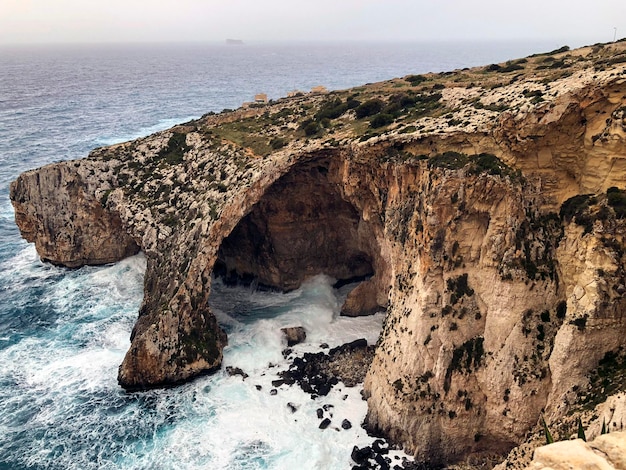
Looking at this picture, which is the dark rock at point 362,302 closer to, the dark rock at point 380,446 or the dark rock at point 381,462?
the dark rock at point 380,446

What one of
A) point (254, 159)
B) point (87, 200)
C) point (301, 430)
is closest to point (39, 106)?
point (87, 200)

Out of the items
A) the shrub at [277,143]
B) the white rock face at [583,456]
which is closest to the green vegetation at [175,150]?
the shrub at [277,143]

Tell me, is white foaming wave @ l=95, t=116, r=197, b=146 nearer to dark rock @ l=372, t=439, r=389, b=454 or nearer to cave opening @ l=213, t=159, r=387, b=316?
cave opening @ l=213, t=159, r=387, b=316

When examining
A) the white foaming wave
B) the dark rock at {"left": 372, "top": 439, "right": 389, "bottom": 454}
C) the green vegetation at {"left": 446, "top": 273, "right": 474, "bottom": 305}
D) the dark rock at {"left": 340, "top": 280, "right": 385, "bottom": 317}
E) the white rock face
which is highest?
the white foaming wave

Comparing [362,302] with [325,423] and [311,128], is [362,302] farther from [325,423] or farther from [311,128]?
[311,128]

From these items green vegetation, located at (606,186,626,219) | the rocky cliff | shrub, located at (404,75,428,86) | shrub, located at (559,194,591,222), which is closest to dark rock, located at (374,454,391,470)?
the rocky cliff

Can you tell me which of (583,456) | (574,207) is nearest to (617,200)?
(574,207)
